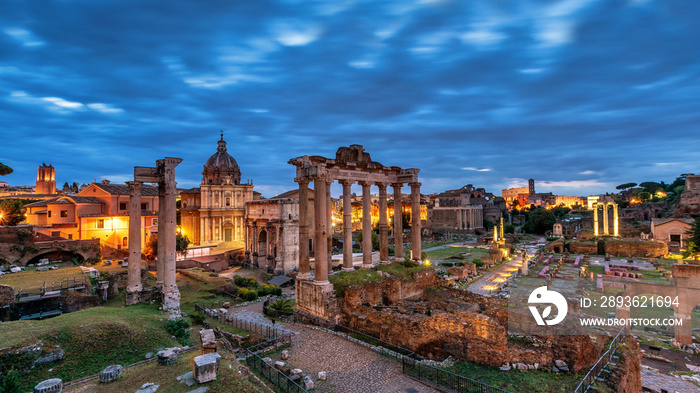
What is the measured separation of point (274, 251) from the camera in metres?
37.8

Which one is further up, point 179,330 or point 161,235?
point 161,235

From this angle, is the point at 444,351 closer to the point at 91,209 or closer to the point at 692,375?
the point at 692,375

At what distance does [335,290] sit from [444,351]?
6417 mm

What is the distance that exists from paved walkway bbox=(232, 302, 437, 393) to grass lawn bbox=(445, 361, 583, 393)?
1.93 metres

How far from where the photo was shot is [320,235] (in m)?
17.1

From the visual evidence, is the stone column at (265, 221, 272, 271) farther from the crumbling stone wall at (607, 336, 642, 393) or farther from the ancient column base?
the crumbling stone wall at (607, 336, 642, 393)

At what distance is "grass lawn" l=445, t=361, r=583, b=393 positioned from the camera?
33.5 feet

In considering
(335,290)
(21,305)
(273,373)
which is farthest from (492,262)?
(21,305)

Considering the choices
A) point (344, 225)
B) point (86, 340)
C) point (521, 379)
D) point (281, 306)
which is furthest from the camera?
point (281, 306)

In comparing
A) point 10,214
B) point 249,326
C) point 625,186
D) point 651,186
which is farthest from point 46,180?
point 625,186

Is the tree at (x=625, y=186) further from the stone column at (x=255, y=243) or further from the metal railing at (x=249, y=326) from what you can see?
the metal railing at (x=249, y=326)

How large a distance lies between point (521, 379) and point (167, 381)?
10.9m

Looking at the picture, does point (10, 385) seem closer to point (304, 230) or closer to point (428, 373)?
point (304, 230)

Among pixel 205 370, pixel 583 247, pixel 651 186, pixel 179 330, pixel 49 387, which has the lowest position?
pixel 583 247
